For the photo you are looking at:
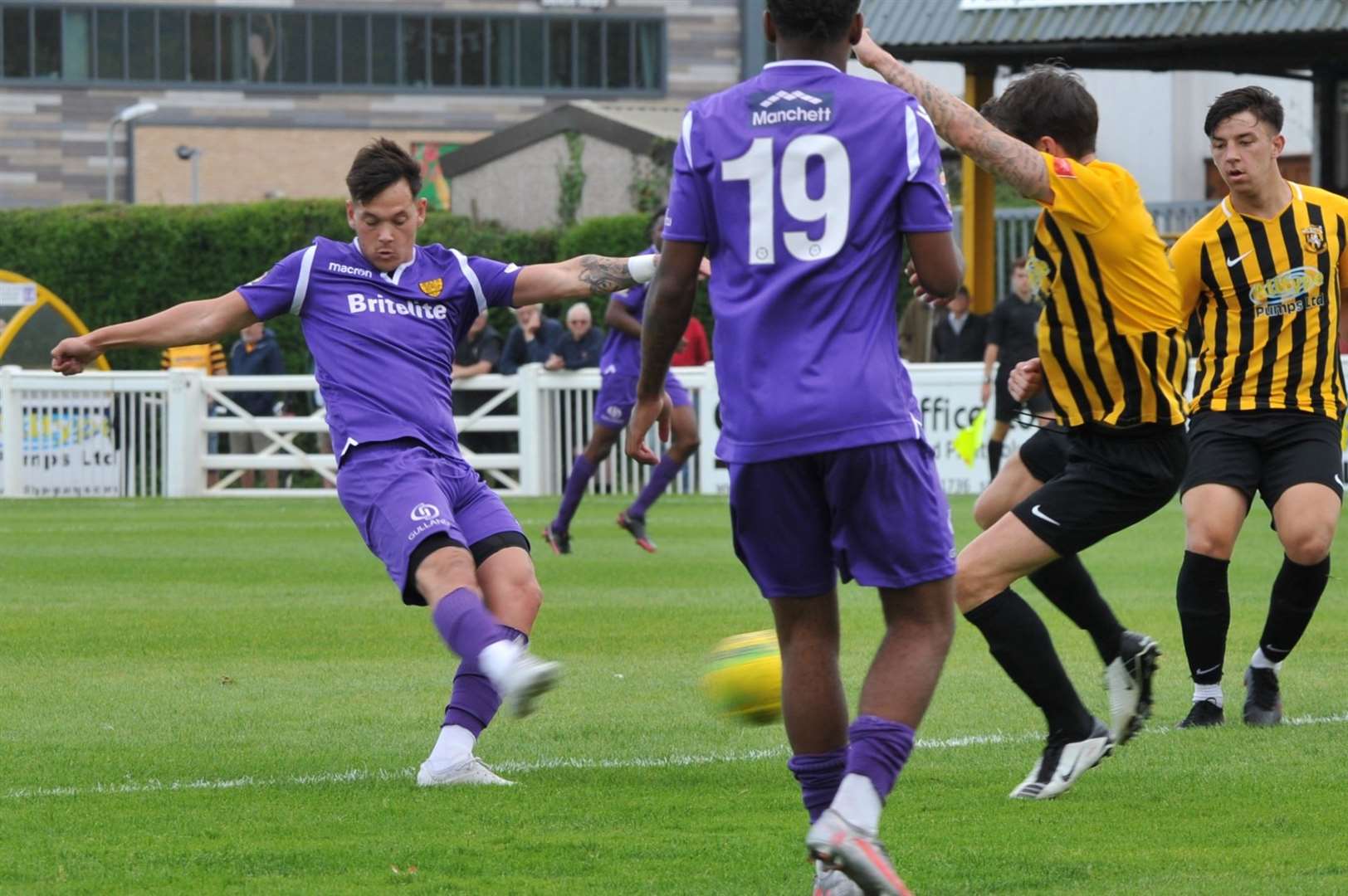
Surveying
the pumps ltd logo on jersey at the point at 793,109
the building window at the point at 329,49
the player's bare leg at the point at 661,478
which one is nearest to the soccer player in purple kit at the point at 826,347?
the pumps ltd logo on jersey at the point at 793,109

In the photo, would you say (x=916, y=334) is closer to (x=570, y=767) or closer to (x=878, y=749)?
(x=570, y=767)

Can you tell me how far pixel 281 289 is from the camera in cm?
691

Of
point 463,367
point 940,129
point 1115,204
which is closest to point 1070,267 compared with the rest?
point 1115,204

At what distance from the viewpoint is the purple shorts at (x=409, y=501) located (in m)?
6.48

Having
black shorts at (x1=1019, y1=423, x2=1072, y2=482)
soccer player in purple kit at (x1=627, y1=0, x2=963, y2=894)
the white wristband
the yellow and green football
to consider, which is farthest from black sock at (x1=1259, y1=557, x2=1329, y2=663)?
soccer player in purple kit at (x1=627, y1=0, x2=963, y2=894)

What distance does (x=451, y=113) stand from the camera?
55219mm

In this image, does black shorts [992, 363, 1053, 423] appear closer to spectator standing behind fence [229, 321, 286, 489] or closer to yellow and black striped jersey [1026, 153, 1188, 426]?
spectator standing behind fence [229, 321, 286, 489]

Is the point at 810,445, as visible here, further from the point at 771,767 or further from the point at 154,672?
the point at 154,672

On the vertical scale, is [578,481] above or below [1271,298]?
below

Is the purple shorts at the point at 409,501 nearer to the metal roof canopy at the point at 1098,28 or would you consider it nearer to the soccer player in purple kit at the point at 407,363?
the soccer player in purple kit at the point at 407,363

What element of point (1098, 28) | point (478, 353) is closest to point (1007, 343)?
point (478, 353)

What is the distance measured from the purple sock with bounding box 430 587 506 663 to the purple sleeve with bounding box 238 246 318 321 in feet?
3.81

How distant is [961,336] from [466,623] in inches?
633

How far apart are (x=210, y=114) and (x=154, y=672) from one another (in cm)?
4571
